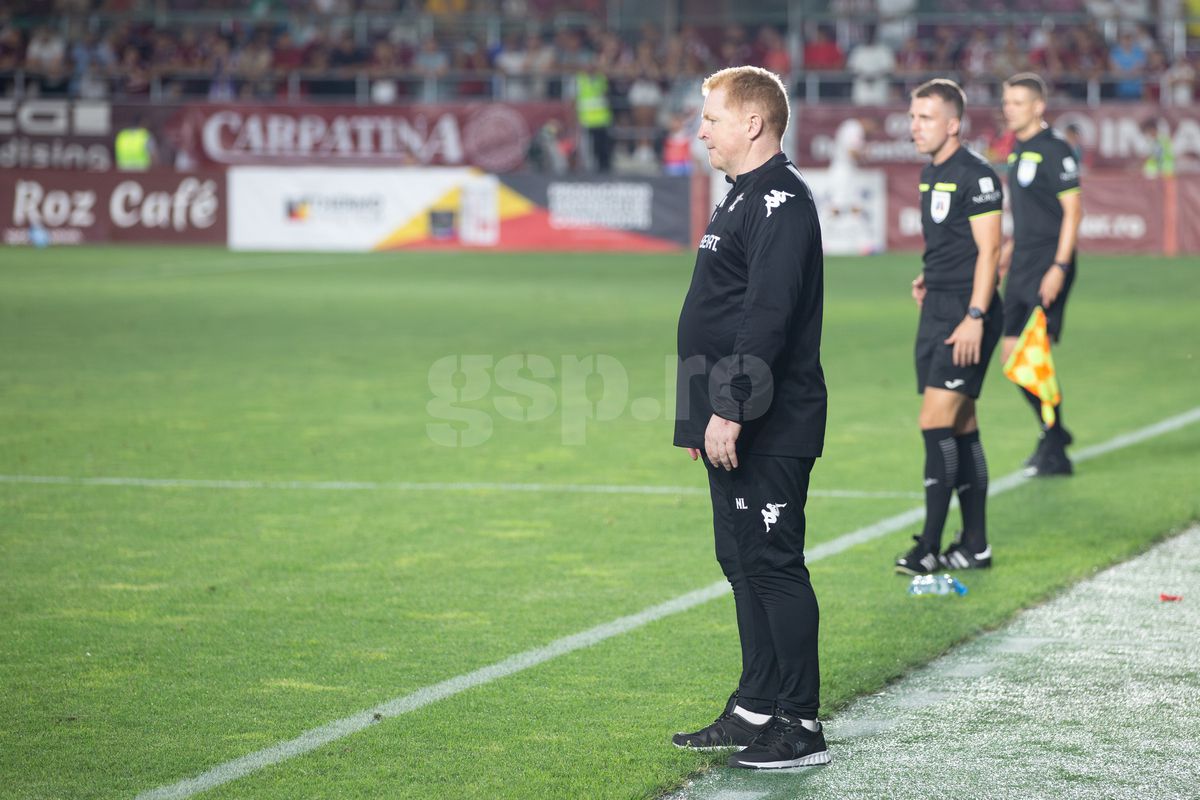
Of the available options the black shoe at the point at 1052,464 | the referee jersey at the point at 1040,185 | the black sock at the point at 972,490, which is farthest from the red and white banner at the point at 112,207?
the black sock at the point at 972,490

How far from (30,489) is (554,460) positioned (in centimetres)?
306

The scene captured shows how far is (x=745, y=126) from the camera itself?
4777 mm

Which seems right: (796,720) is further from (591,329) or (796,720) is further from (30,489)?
(591,329)

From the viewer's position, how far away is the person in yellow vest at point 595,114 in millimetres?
32812

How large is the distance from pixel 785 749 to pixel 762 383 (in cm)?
105

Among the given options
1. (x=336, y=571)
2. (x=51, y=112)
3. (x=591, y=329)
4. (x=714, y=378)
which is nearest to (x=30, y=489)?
(x=336, y=571)

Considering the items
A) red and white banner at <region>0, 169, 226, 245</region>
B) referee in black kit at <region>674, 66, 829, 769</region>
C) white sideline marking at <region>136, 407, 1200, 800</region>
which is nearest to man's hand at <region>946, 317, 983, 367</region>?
white sideline marking at <region>136, 407, 1200, 800</region>

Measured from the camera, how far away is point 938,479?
738cm

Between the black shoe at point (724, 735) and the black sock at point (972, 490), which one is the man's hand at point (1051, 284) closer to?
the black sock at point (972, 490)

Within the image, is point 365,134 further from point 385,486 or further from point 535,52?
point 385,486

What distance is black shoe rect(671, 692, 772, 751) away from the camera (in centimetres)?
496

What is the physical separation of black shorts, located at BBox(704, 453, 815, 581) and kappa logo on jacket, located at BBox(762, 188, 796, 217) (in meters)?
0.71

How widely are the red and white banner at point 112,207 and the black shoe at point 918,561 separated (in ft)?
82.2

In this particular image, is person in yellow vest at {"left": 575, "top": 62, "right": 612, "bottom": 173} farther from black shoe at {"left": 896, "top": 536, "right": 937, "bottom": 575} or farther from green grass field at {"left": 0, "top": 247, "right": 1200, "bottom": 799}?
black shoe at {"left": 896, "top": 536, "right": 937, "bottom": 575}
